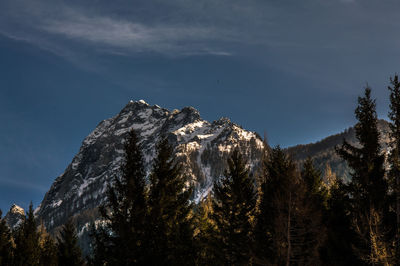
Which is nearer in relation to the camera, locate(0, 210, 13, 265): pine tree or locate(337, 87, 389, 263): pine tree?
locate(337, 87, 389, 263): pine tree

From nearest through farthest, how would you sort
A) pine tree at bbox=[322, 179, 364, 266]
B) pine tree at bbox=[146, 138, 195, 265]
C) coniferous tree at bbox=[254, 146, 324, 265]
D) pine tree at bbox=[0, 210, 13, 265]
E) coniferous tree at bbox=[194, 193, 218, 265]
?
coniferous tree at bbox=[254, 146, 324, 265] → pine tree at bbox=[146, 138, 195, 265] → pine tree at bbox=[322, 179, 364, 266] → coniferous tree at bbox=[194, 193, 218, 265] → pine tree at bbox=[0, 210, 13, 265]

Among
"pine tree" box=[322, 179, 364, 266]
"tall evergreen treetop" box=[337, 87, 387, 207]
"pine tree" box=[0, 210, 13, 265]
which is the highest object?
"tall evergreen treetop" box=[337, 87, 387, 207]

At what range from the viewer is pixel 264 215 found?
2480cm

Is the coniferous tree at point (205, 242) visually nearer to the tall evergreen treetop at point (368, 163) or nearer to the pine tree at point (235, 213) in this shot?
the pine tree at point (235, 213)

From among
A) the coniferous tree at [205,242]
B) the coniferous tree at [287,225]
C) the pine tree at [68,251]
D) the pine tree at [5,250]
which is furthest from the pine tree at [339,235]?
the pine tree at [5,250]

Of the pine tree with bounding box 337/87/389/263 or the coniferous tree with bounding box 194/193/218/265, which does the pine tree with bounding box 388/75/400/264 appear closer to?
the pine tree with bounding box 337/87/389/263

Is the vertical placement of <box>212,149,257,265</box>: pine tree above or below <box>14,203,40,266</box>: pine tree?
above

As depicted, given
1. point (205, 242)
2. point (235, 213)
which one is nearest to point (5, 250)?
point (205, 242)

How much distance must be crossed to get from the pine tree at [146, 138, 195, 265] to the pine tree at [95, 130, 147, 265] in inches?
29.4

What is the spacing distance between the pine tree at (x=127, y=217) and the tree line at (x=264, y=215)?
0.19 feet

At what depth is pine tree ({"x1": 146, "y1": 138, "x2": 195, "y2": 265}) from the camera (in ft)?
76.2

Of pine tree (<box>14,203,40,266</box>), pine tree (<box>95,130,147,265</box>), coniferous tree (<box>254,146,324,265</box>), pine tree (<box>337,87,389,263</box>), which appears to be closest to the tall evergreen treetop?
pine tree (<box>337,87,389,263</box>)

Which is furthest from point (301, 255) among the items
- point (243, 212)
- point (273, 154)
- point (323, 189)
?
point (323, 189)

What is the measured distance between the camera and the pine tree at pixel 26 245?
3088 cm
